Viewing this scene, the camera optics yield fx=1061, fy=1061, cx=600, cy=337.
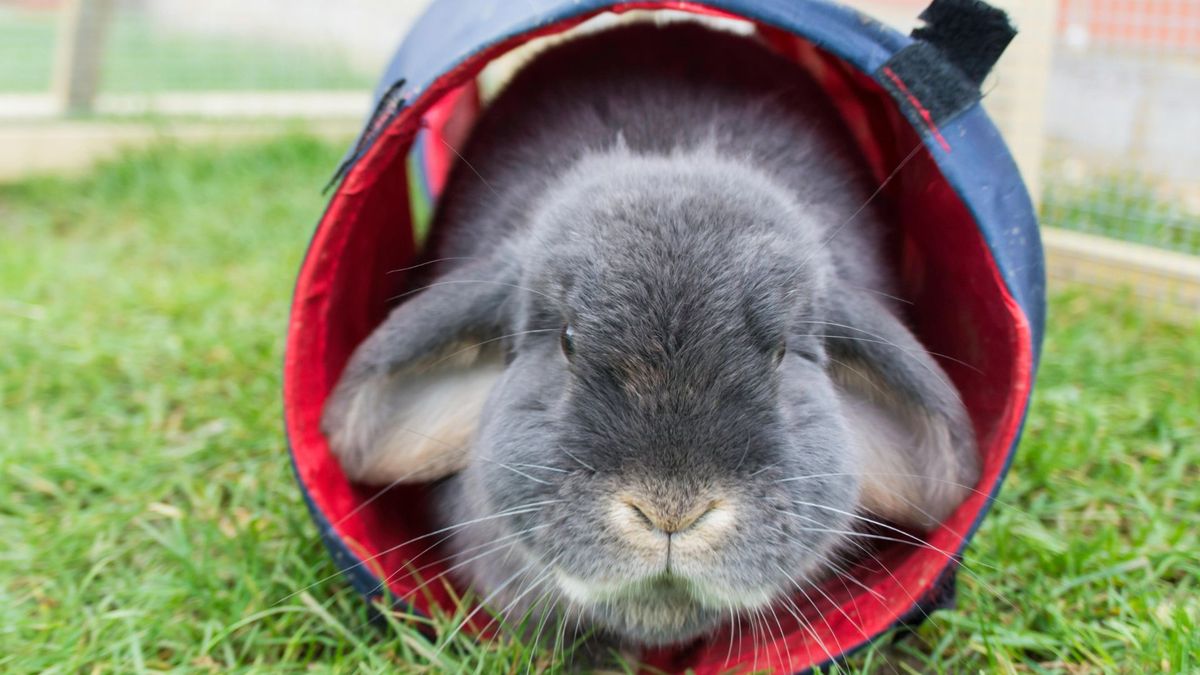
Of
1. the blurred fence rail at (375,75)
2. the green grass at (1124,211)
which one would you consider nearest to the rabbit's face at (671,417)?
the blurred fence rail at (375,75)

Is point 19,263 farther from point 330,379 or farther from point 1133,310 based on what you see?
point 1133,310

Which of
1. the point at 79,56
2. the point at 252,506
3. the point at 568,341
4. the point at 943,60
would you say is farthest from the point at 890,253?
the point at 79,56

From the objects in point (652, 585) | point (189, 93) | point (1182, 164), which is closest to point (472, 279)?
point (652, 585)

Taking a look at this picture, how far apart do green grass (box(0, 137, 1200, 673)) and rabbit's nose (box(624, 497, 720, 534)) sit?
0.49 meters

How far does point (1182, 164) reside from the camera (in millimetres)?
4805

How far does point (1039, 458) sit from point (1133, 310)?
1555 mm

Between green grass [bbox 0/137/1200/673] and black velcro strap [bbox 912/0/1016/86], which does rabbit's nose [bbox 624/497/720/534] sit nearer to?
green grass [bbox 0/137/1200/673]

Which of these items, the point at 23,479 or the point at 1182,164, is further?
the point at 1182,164

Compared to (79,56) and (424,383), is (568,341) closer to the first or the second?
(424,383)

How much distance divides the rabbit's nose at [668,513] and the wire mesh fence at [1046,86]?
5.62 ft

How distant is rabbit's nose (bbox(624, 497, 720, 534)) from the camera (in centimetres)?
178

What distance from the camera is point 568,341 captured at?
205 centimetres

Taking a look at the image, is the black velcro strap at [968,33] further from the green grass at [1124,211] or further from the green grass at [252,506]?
the green grass at [1124,211]

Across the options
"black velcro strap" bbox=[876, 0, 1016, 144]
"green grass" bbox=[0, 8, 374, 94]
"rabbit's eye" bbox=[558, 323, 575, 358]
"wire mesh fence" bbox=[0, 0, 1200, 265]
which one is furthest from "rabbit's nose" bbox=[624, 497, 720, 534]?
"green grass" bbox=[0, 8, 374, 94]
